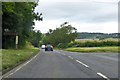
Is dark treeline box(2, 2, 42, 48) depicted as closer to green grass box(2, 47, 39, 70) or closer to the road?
green grass box(2, 47, 39, 70)

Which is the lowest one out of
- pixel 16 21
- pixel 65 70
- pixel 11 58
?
pixel 65 70

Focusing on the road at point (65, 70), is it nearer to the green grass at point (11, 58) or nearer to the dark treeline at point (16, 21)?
the green grass at point (11, 58)

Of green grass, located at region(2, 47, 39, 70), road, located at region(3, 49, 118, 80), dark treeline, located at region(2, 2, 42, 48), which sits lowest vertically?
road, located at region(3, 49, 118, 80)

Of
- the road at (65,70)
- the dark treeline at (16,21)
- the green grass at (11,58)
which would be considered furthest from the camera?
the dark treeline at (16,21)

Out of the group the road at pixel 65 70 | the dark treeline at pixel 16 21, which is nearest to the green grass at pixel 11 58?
the road at pixel 65 70

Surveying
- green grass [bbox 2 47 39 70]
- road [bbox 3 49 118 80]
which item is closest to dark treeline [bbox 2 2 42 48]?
green grass [bbox 2 47 39 70]

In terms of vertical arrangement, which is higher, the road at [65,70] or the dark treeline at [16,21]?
the dark treeline at [16,21]

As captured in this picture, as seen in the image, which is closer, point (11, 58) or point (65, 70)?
point (65, 70)

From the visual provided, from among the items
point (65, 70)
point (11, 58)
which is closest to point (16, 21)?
point (11, 58)

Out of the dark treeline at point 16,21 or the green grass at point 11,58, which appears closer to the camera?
the green grass at point 11,58

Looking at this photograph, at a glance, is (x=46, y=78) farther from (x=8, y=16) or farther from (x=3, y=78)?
(x=8, y=16)

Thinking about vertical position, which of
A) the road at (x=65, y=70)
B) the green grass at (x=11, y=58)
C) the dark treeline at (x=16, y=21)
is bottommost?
the road at (x=65, y=70)

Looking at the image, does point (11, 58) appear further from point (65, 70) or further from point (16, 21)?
point (16, 21)

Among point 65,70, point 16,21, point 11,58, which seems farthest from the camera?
point 16,21
